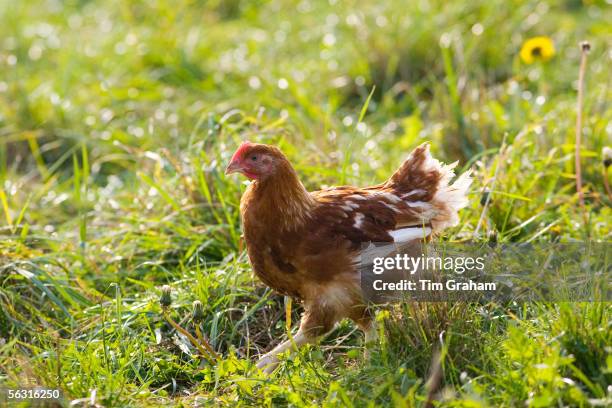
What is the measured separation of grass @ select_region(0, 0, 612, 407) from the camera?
120 inches

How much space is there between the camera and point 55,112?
19.4 feet

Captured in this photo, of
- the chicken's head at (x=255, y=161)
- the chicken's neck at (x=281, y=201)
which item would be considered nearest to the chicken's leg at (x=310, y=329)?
the chicken's neck at (x=281, y=201)

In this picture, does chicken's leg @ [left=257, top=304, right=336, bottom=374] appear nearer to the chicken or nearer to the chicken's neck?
the chicken

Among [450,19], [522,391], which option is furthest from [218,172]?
[450,19]

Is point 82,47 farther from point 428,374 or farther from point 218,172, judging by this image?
point 428,374

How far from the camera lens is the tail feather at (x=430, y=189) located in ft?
11.7

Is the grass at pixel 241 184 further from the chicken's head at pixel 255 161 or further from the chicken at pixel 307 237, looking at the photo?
the chicken's head at pixel 255 161

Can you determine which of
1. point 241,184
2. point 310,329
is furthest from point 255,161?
point 241,184

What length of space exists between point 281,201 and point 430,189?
71 cm

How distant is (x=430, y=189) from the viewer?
11.7ft

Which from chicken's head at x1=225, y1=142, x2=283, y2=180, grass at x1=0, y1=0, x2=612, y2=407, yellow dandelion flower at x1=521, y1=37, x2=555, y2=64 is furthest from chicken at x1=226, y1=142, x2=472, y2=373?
yellow dandelion flower at x1=521, y1=37, x2=555, y2=64

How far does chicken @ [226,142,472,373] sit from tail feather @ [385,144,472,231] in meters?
0.18

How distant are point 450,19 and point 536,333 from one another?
3.88 metres

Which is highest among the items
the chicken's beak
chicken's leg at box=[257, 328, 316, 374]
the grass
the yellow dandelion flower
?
the yellow dandelion flower
